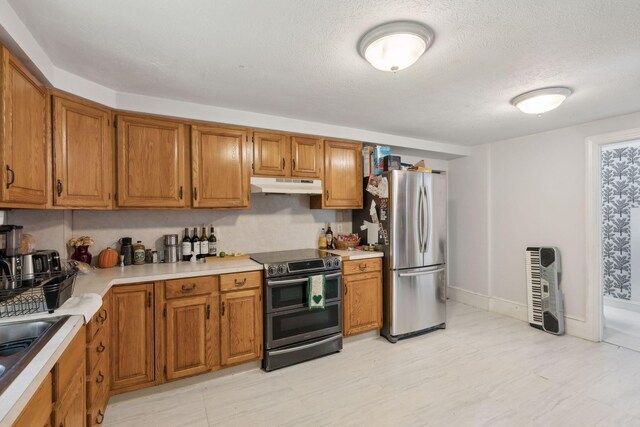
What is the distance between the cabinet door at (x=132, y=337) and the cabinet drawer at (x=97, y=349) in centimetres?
14

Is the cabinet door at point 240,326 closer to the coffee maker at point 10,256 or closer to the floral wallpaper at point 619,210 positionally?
the coffee maker at point 10,256

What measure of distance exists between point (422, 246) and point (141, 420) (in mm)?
2861

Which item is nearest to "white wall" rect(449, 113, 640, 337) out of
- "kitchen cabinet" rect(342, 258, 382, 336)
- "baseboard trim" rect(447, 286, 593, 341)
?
"baseboard trim" rect(447, 286, 593, 341)

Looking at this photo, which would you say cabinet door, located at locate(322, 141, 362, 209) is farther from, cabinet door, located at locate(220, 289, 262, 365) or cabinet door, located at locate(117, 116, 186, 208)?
cabinet door, located at locate(117, 116, 186, 208)

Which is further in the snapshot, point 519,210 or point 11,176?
point 519,210

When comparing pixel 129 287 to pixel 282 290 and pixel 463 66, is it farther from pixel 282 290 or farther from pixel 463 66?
pixel 463 66

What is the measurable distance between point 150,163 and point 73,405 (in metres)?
1.79

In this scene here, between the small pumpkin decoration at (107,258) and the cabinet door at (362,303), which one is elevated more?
the small pumpkin decoration at (107,258)

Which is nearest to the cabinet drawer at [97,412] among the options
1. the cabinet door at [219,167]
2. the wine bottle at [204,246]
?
the wine bottle at [204,246]

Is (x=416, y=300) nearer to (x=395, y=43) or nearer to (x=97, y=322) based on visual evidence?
(x=395, y=43)

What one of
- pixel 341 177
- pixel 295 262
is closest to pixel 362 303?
pixel 295 262

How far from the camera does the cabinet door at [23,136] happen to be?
1.49 meters

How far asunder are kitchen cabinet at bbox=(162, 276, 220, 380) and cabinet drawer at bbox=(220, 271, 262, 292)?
0.06 metres

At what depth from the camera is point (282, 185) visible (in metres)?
2.99
